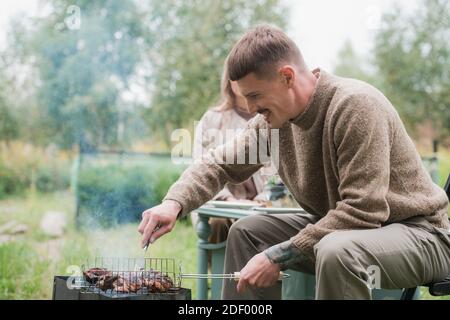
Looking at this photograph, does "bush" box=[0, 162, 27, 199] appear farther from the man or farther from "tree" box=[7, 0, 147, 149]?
the man

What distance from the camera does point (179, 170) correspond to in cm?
693

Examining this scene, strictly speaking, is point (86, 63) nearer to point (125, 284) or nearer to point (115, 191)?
point (115, 191)

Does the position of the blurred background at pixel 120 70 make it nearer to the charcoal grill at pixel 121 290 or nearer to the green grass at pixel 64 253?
the green grass at pixel 64 253

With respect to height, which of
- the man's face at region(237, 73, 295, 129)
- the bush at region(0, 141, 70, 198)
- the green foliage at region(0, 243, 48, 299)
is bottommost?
the green foliage at region(0, 243, 48, 299)

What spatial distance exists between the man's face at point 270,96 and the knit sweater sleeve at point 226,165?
0.30m

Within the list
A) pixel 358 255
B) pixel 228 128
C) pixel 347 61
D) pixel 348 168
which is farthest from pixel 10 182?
pixel 347 61

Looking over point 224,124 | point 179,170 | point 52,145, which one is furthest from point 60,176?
point 224,124

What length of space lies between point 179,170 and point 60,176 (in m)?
2.46

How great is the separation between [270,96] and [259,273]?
62 cm

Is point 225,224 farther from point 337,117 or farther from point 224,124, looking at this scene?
point 337,117

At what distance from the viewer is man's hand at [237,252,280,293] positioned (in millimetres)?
1894

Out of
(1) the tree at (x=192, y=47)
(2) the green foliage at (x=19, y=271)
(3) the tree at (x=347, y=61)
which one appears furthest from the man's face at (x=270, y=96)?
(3) the tree at (x=347, y=61)

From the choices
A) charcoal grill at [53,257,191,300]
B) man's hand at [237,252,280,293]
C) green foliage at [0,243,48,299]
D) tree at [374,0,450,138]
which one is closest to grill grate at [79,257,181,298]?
charcoal grill at [53,257,191,300]

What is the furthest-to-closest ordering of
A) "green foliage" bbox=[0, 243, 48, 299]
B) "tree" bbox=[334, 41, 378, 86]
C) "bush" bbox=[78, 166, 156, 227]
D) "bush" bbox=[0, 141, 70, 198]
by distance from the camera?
"tree" bbox=[334, 41, 378, 86] < "bush" bbox=[0, 141, 70, 198] < "bush" bbox=[78, 166, 156, 227] < "green foliage" bbox=[0, 243, 48, 299]
